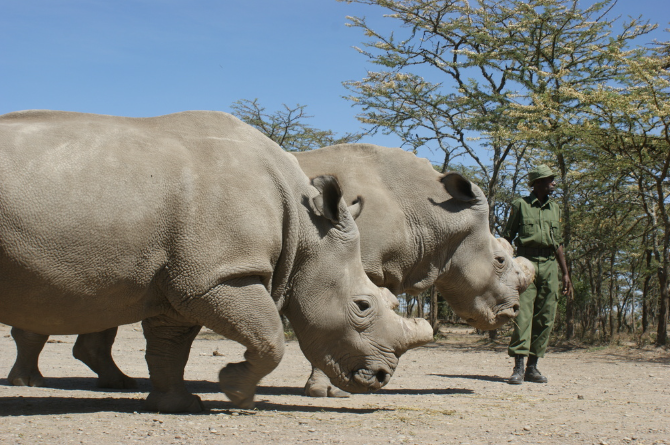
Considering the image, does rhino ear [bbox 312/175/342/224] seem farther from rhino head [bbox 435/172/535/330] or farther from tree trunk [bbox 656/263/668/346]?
tree trunk [bbox 656/263/668/346]

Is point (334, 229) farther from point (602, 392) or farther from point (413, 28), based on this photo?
point (413, 28)

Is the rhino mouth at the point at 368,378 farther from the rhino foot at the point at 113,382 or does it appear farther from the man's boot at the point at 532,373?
the man's boot at the point at 532,373

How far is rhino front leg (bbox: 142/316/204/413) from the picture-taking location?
470 centimetres

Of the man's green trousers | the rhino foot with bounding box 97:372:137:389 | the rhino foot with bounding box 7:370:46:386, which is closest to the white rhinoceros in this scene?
the man's green trousers

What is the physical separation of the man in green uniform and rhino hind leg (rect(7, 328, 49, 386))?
14.8 feet

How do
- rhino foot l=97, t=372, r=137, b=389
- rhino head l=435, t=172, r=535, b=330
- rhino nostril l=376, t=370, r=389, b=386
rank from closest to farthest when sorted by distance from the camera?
rhino nostril l=376, t=370, r=389, b=386 → rhino foot l=97, t=372, r=137, b=389 → rhino head l=435, t=172, r=535, b=330

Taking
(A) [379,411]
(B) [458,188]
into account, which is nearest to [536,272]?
(B) [458,188]

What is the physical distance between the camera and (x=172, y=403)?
15.3ft

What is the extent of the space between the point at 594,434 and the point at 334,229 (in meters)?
2.03

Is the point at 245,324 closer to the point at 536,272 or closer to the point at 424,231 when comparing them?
the point at 424,231

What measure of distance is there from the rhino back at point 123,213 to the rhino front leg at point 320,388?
6.19 feet

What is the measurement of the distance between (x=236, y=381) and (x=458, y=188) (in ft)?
9.86

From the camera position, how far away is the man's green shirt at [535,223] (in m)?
7.49

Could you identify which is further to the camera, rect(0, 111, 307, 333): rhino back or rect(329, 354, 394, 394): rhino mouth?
rect(329, 354, 394, 394): rhino mouth
